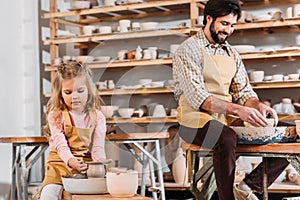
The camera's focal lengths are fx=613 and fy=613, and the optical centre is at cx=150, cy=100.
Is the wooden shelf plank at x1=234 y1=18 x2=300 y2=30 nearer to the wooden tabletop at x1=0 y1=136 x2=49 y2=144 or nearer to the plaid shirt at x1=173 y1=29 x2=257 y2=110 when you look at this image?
the plaid shirt at x1=173 y1=29 x2=257 y2=110

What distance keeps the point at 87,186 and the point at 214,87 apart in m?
1.28

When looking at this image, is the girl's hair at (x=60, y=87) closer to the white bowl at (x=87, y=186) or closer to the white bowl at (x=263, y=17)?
the white bowl at (x=87, y=186)

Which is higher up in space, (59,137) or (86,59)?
(86,59)

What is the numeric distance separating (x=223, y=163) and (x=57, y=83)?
1059 millimetres

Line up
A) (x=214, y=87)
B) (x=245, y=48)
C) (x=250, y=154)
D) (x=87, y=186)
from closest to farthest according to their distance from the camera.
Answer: (x=87, y=186) → (x=250, y=154) → (x=214, y=87) → (x=245, y=48)

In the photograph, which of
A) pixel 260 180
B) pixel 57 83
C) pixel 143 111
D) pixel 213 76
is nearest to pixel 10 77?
pixel 143 111

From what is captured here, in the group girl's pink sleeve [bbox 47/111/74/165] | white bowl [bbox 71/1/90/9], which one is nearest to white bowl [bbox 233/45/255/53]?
white bowl [bbox 71/1/90/9]

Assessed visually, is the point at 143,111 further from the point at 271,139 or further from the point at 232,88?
the point at 271,139

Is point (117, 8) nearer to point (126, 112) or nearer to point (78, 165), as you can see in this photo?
point (126, 112)

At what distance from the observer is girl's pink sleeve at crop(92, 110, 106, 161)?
335cm

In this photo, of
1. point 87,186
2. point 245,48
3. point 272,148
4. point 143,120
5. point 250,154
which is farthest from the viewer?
point 143,120

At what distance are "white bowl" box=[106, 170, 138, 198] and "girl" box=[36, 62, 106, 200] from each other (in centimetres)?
92

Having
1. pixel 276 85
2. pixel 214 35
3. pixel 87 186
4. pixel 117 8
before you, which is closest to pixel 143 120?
pixel 117 8

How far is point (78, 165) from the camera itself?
300cm
